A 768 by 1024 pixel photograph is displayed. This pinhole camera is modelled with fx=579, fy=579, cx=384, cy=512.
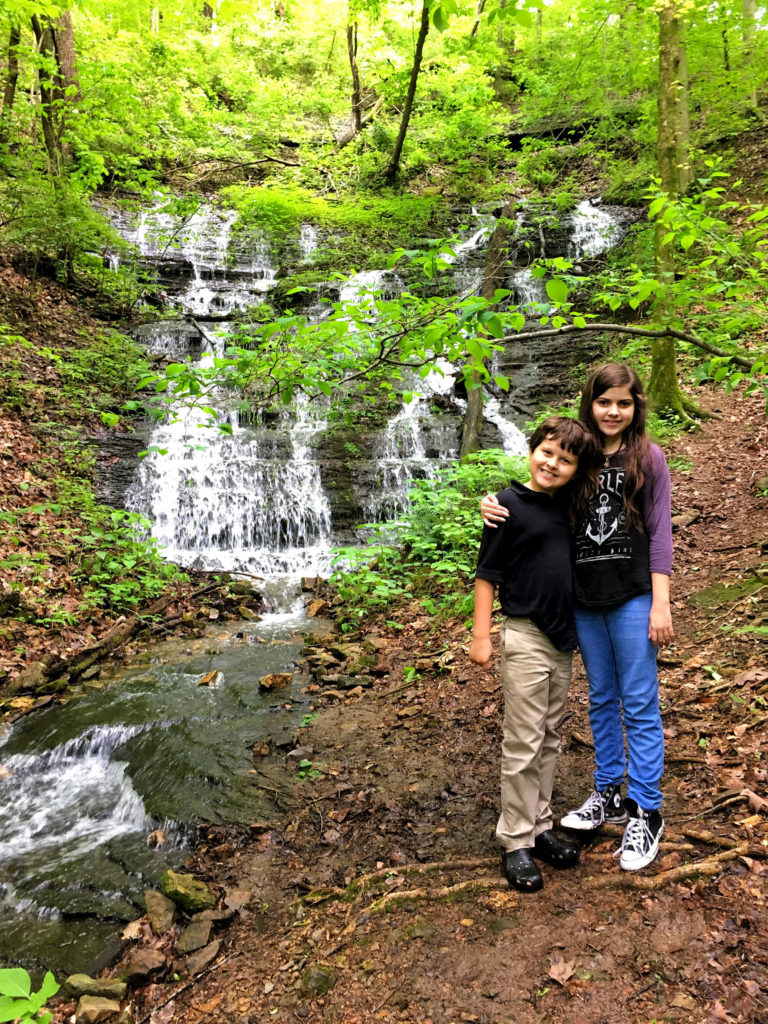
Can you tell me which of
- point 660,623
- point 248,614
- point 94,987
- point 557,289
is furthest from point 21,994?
point 248,614

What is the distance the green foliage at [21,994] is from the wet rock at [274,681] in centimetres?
354

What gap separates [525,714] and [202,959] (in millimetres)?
1919

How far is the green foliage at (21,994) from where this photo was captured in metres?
1.88

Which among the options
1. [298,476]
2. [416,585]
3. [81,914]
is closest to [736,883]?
[81,914]

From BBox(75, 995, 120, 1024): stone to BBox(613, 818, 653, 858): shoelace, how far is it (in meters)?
2.32

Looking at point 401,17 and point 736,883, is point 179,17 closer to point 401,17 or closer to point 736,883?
point 401,17

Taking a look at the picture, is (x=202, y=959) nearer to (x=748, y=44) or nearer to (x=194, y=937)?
(x=194, y=937)

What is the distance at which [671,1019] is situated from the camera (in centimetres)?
178

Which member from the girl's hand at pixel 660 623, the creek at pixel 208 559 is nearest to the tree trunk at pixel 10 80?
the creek at pixel 208 559

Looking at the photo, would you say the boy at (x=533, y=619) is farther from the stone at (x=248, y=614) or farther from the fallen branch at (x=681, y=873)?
the stone at (x=248, y=614)

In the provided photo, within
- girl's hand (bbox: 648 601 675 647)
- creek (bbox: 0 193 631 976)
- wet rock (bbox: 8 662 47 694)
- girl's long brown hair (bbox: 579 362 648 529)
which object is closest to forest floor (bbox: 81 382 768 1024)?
creek (bbox: 0 193 631 976)

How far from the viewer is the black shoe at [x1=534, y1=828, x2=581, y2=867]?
2570mm

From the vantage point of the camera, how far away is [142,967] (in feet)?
8.95

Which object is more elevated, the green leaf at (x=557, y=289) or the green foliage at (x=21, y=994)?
the green leaf at (x=557, y=289)
